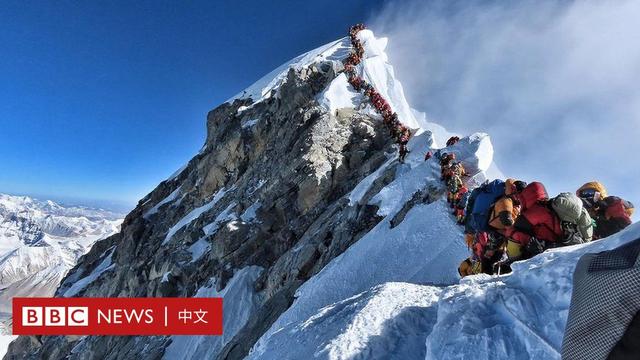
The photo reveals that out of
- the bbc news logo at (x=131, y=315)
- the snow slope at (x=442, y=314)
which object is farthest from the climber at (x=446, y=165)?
the bbc news logo at (x=131, y=315)

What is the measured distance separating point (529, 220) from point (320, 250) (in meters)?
12.4

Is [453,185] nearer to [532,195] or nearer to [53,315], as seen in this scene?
[532,195]

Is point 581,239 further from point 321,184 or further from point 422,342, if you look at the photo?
point 321,184

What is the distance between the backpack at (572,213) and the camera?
691cm

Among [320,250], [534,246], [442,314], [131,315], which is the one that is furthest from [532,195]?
[131,315]

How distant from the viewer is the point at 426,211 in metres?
13.6

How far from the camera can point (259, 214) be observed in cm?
2964

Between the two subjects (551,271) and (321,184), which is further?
(321,184)

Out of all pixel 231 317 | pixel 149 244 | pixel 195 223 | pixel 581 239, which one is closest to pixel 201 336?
pixel 231 317

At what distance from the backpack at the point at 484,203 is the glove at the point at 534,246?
1113 mm

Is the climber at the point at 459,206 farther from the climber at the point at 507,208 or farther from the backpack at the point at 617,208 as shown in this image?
the backpack at the point at 617,208

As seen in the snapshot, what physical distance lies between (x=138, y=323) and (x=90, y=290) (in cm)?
3038

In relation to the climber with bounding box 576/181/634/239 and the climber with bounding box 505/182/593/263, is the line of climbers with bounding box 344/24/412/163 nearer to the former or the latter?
the climber with bounding box 576/181/634/239

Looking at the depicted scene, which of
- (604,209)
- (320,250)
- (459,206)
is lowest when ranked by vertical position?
(604,209)
